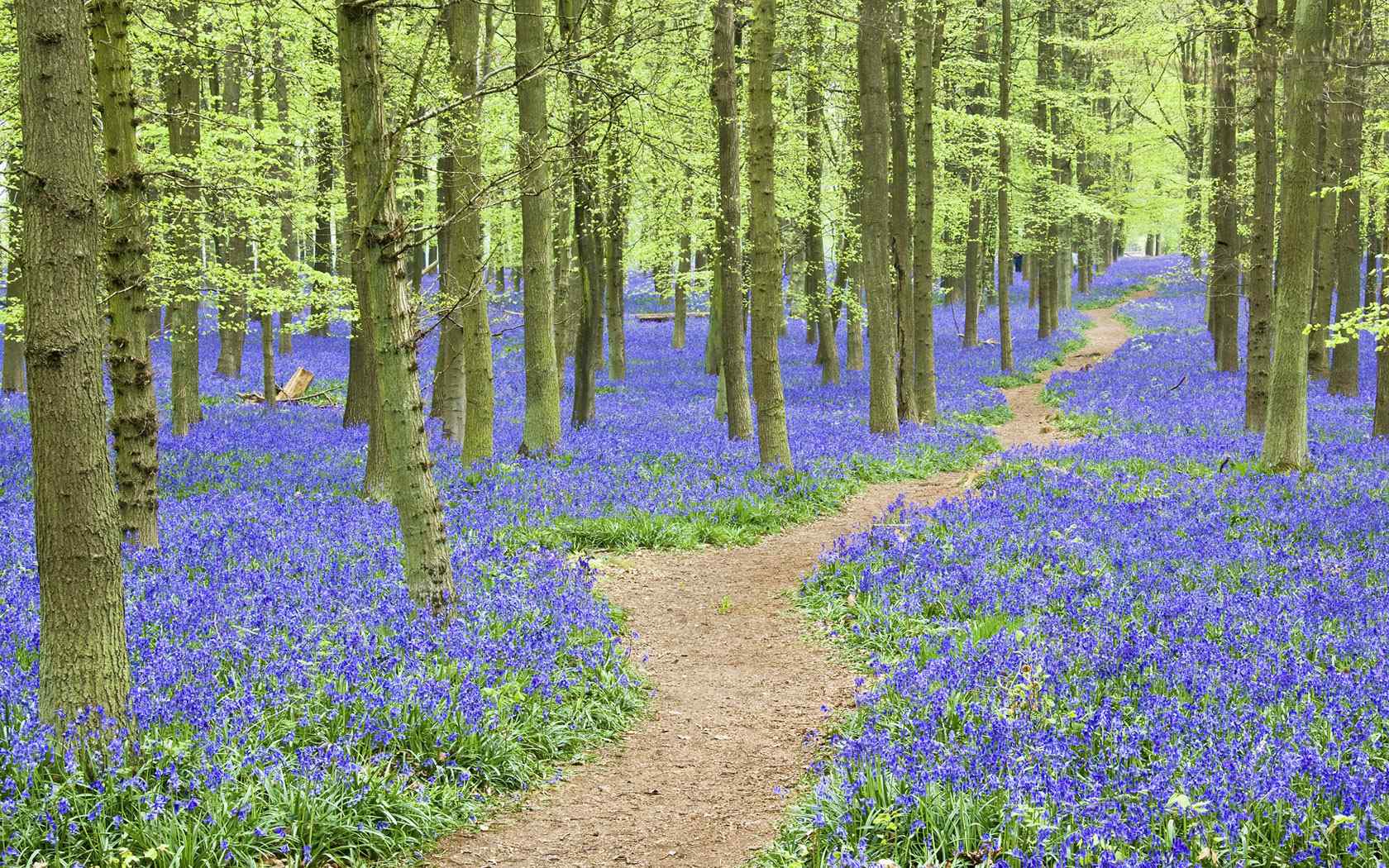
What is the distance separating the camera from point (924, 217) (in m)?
21.0

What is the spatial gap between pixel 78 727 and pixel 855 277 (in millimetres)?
28657

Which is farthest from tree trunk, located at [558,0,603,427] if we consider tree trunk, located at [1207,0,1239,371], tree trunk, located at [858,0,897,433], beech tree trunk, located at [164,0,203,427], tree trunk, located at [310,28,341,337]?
tree trunk, located at [1207,0,1239,371]

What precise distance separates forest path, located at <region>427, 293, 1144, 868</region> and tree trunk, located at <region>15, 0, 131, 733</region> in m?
2.04

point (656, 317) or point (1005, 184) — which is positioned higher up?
point (1005, 184)

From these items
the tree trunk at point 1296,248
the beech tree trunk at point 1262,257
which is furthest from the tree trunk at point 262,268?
the beech tree trunk at point 1262,257

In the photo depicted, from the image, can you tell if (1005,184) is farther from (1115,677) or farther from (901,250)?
(1115,677)

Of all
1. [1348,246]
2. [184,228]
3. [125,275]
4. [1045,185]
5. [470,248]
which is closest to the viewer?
[125,275]

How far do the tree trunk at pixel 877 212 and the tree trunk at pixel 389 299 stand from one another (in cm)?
1057

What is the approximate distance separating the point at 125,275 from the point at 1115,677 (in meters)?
8.74

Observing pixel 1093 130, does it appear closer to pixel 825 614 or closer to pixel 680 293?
pixel 680 293

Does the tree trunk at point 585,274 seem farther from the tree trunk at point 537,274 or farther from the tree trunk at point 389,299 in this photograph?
the tree trunk at point 389,299

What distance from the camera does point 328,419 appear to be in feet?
70.2

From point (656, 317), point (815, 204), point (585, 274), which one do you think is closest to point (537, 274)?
point (585, 274)

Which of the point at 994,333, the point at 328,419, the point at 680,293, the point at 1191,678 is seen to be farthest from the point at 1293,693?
the point at 994,333
